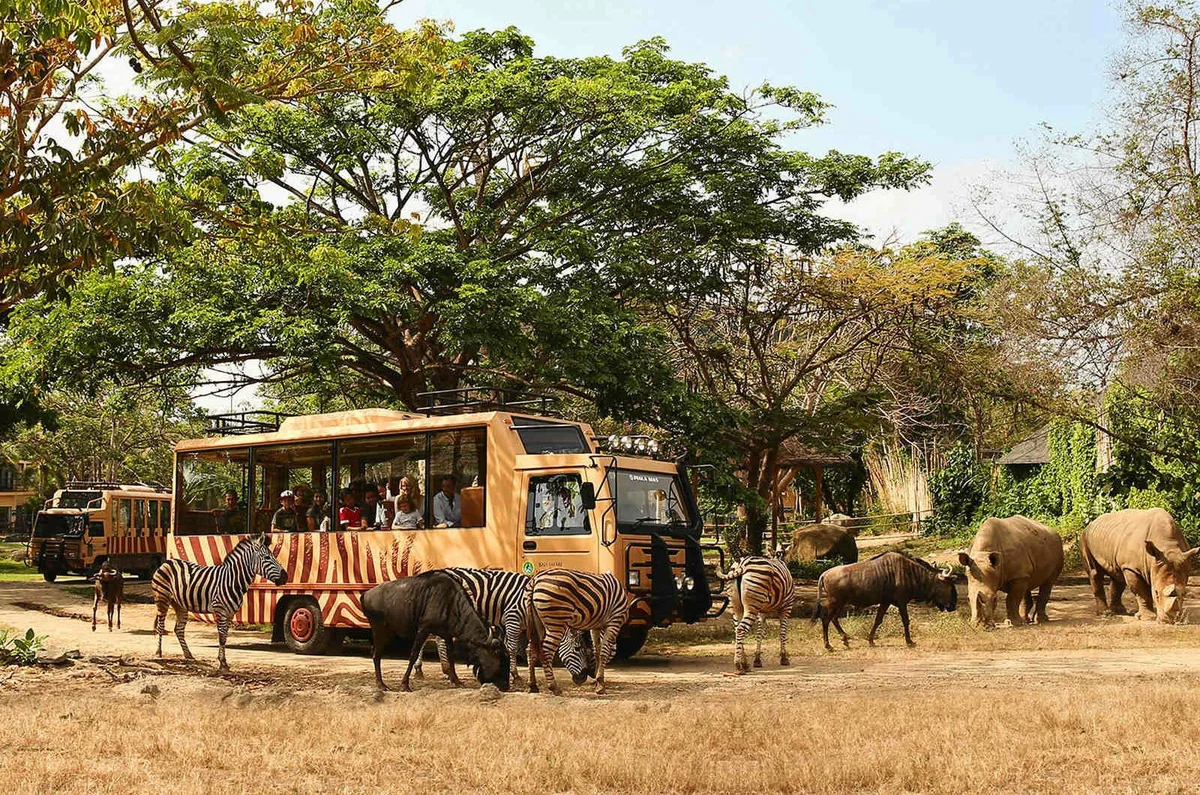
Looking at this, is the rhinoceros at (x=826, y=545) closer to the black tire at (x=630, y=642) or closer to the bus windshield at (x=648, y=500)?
the black tire at (x=630, y=642)

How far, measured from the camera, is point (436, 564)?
15281mm

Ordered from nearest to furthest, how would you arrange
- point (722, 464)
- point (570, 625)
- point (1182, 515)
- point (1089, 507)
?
point (570, 625) → point (722, 464) → point (1182, 515) → point (1089, 507)

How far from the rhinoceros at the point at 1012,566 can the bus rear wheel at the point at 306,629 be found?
29.2 feet

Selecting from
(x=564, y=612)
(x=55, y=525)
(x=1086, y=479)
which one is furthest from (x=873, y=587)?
(x=55, y=525)

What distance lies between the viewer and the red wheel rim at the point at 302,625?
16.5m

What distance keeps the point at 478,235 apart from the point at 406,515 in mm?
7273

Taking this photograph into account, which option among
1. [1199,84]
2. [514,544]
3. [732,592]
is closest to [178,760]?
[514,544]

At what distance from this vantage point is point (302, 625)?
16.6 meters

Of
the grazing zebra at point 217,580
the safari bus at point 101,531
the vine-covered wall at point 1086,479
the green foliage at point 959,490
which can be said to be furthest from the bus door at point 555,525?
the green foliage at point 959,490

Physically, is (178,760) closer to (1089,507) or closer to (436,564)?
(436,564)

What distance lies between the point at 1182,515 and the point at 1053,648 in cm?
1674

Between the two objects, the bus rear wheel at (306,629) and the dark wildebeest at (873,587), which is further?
the bus rear wheel at (306,629)

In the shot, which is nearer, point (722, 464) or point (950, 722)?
point (950, 722)

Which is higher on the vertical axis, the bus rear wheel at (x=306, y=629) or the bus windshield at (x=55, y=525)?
the bus windshield at (x=55, y=525)
